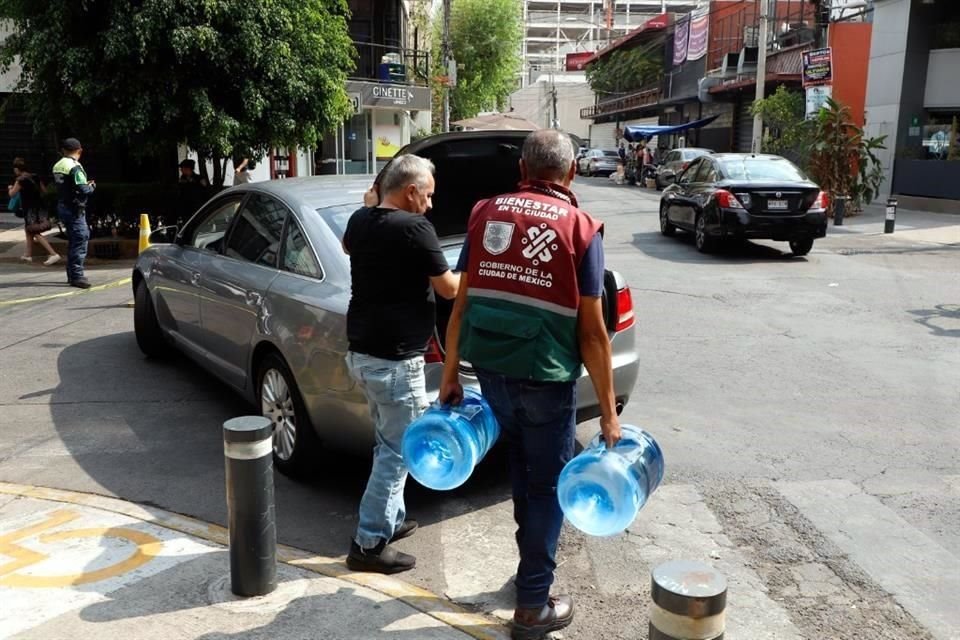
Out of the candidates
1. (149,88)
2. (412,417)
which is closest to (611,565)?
(412,417)

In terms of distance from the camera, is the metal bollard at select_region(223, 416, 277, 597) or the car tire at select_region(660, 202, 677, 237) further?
the car tire at select_region(660, 202, 677, 237)

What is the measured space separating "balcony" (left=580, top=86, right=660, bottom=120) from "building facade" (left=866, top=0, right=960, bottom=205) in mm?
25755

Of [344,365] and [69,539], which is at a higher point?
[344,365]

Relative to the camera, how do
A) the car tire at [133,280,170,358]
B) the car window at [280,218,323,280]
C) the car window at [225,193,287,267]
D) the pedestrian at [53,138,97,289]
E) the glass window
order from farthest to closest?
the glass window, the pedestrian at [53,138,97,289], the car tire at [133,280,170,358], the car window at [225,193,287,267], the car window at [280,218,323,280]

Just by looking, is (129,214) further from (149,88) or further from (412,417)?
(412,417)

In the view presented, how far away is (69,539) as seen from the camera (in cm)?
402

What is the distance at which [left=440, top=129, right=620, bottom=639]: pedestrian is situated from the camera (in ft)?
9.85

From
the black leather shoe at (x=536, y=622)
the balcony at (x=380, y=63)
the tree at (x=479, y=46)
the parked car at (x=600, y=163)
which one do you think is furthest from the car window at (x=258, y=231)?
the tree at (x=479, y=46)

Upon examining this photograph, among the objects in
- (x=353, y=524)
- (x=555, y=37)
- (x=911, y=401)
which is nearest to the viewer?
(x=353, y=524)

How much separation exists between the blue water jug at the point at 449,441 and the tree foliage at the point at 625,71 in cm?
5085

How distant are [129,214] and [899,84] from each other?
19595mm

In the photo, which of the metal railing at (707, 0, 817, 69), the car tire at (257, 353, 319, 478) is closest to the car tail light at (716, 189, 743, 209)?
the car tire at (257, 353, 319, 478)

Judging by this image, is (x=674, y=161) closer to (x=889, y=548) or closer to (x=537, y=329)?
(x=889, y=548)

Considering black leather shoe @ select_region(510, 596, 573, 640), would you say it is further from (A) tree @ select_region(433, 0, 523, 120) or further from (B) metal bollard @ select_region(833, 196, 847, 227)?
(A) tree @ select_region(433, 0, 523, 120)
